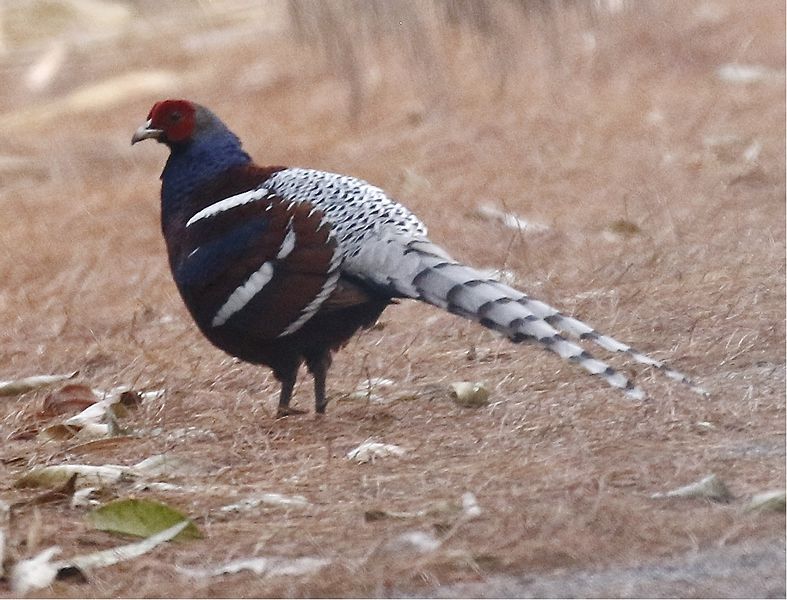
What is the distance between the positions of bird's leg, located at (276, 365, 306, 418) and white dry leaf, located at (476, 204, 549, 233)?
2.73 meters

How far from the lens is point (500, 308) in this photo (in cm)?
422

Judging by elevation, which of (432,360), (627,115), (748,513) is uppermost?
(748,513)

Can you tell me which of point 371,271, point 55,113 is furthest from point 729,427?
point 55,113

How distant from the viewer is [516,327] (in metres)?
4.18

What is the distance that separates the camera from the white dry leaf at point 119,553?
343cm

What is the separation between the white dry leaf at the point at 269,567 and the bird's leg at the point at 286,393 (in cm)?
150

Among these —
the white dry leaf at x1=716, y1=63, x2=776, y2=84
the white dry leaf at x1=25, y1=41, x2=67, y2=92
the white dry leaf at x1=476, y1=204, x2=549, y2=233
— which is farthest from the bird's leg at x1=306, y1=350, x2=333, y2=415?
the white dry leaf at x1=25, y1=41, x2=67, y2=92

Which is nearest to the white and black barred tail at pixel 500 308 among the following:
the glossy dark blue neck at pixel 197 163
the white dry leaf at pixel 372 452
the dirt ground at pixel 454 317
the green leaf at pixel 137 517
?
the dirt ground at pixel 454 317

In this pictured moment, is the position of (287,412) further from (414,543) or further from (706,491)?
(706,491)

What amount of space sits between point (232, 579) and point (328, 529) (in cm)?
34

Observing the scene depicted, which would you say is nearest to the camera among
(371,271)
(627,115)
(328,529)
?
(328,529)

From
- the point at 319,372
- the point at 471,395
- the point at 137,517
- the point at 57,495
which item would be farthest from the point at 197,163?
the point at 137,517

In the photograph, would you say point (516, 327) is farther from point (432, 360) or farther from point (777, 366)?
point (432, 360)

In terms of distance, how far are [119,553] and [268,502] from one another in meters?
0.48
